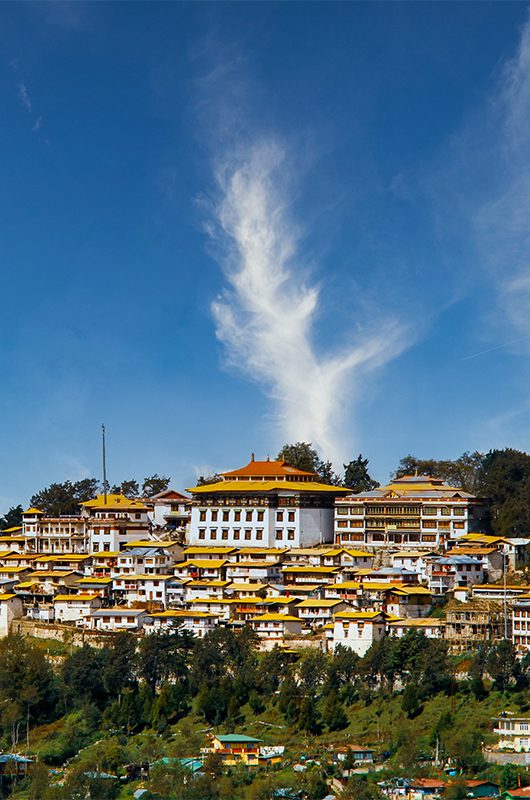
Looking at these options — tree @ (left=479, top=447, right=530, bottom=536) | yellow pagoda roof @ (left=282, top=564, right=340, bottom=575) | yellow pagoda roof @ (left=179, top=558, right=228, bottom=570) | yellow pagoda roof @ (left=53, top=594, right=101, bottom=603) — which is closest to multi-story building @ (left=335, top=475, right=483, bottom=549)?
tree @ (left=479, top=447, right=530, bottom=536)

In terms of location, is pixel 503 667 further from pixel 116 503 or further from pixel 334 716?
pixel 116 503

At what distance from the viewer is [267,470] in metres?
70.6

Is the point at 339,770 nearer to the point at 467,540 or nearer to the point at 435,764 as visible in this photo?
the point at 435,764

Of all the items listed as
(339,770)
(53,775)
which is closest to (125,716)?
(53,775)

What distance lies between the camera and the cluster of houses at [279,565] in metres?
55.8

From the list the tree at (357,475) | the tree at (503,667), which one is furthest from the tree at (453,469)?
the tree at (503,667)

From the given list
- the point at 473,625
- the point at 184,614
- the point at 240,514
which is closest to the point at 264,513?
the point at 240,514

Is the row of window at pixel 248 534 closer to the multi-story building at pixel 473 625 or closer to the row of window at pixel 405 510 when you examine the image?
the row of window at pixel 405 510

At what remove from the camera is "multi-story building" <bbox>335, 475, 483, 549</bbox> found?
2501 inches

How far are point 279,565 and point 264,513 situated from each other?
483cm

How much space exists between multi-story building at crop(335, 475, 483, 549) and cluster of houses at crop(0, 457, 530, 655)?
7 centimetres

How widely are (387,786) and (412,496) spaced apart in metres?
22.9

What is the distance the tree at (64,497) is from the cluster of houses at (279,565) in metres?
4.37

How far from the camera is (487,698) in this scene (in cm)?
4888
